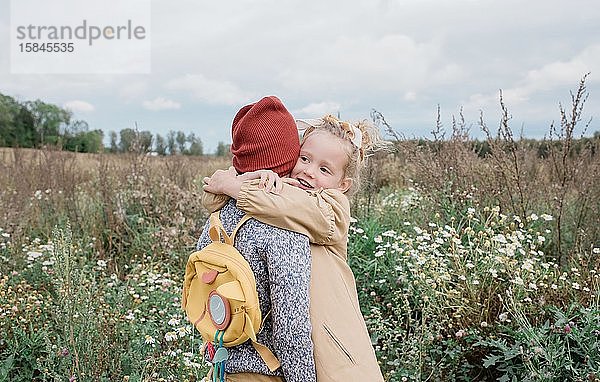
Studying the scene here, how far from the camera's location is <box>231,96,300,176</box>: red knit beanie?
7.35ft

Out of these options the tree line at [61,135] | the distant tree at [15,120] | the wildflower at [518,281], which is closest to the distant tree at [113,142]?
the tree line at [61,135]

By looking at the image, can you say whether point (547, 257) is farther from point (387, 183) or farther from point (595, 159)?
point (387, 183)

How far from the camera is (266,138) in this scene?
2236mm

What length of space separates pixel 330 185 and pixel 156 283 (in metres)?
3.25

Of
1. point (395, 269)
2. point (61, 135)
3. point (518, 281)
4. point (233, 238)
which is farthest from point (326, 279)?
point (61, 135)

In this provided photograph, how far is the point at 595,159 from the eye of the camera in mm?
6387

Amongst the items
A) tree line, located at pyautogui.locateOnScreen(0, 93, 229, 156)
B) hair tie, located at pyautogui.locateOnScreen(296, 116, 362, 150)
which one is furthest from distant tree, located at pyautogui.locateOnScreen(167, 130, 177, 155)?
hair tie, located at pyautogui.locateOnScreen(296, 116, 362, 150)

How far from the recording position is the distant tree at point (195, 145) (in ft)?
43.7

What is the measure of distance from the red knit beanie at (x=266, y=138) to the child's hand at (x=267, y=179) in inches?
1.7

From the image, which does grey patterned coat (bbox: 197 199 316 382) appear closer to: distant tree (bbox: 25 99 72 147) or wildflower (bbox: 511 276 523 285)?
wildflower (bbox: 511 276 523 285)

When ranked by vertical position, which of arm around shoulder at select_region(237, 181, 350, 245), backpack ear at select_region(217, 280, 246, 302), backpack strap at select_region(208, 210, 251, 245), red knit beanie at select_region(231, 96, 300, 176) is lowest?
backpack ear at select_region(217, 280, 246, 302)

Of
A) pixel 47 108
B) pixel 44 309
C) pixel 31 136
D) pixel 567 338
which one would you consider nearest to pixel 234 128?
pixel 567 338

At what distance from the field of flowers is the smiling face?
5.30 ft

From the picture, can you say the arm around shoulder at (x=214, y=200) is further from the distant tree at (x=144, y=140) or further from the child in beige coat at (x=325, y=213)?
the distant tree at (x=144, y=140)
